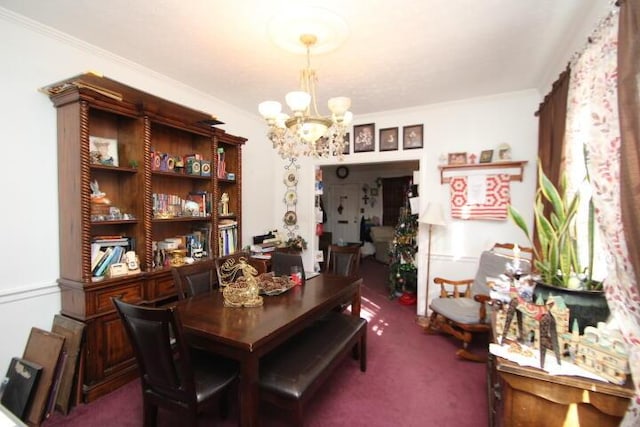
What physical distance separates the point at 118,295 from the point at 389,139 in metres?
3.23

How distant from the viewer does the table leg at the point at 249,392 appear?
1.42m

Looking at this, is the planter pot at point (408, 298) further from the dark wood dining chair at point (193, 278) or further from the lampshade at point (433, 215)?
the dark wood dining chair at point (193, 278)

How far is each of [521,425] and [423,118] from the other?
312cm

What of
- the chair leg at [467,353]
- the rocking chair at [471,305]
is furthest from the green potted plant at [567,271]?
the chair leg at [467,353]

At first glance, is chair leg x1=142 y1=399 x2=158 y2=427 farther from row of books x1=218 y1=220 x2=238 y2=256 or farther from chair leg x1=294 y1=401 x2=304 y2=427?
row of books x1=218 y1=220 x2=238 y2=256

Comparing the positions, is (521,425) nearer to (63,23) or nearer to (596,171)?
(596,171)

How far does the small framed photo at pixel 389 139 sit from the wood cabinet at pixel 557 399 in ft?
9.41

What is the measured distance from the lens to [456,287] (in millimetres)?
3211

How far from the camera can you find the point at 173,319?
1.32 m

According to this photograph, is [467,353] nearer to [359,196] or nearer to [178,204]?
[178,204]

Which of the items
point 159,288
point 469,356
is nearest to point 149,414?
point 159,288

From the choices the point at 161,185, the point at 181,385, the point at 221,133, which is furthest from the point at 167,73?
the point at 181,385

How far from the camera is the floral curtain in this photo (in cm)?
110

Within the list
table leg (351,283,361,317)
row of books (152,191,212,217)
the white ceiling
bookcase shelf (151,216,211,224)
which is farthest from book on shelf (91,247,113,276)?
table leg (351,283,361,317)
